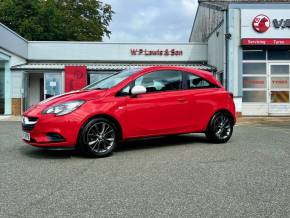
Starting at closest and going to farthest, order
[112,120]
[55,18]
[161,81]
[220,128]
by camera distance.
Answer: [112,120], [161,81], [220,128], [55,18]

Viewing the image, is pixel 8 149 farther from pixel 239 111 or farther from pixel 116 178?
pixel 239 111

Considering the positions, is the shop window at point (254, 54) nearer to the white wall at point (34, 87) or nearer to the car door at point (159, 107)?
the white wall at point (34, 87)

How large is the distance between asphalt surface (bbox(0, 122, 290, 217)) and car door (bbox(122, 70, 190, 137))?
1.39ft

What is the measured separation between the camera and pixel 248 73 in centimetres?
2077

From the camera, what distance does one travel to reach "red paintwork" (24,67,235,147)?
683cm

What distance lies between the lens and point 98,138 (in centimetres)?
709

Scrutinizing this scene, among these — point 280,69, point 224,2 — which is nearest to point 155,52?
point 224,2

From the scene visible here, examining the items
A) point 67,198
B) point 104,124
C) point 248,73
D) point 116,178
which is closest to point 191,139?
point 104,124

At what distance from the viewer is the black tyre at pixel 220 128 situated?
868cm

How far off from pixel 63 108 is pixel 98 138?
75 centimetres

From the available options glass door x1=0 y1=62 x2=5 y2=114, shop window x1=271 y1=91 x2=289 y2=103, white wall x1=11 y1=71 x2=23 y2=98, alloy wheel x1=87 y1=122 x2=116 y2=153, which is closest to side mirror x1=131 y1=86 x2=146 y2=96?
alloy wheel x1=87 y1=122 x2=116 y2=153

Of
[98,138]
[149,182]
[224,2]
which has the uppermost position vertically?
[224,2]

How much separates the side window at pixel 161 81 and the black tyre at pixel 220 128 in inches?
42.9

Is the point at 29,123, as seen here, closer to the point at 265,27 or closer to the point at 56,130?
the point at 56,130
